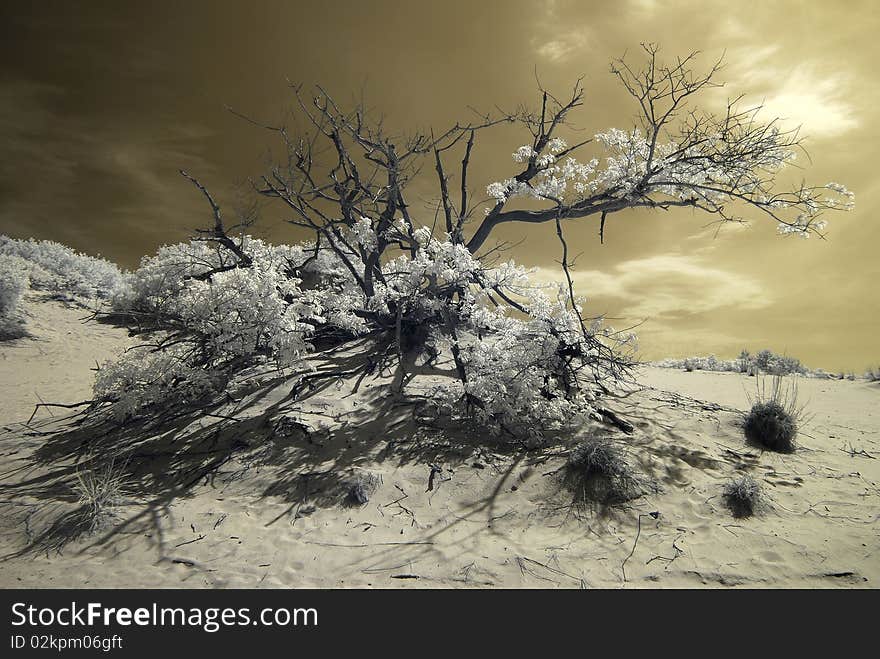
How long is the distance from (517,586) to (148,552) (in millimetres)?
3020

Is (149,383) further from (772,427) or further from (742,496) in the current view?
(772,427)

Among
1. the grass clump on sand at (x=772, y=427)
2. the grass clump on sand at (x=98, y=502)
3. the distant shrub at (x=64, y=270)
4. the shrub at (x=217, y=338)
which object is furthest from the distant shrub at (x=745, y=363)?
the distant shrub at (x=64, y=270)

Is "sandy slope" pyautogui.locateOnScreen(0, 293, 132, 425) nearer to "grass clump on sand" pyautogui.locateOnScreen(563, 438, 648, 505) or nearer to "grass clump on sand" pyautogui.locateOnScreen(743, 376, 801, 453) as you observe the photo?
"grass clump on sand" pyautogui.locateOnScreen(563, 438, 648, 505)

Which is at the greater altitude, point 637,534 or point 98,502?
point 98,502

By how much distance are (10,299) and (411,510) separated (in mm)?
14329

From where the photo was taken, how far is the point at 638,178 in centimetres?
847

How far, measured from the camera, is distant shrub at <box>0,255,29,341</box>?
12.4m

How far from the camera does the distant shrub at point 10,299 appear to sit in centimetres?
1240

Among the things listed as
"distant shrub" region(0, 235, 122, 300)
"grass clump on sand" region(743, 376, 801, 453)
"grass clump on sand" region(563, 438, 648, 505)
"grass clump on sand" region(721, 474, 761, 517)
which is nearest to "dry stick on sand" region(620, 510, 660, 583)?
"grass clump on sand" region(563, 438, 648, 505)

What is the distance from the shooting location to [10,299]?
13031 millimetres

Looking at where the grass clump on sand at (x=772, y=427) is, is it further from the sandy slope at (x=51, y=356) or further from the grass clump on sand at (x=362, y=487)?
the sandy slope at (x=51, y=356)

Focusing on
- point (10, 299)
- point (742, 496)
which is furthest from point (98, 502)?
point (10, 299)

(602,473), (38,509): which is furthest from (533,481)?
(38,509)

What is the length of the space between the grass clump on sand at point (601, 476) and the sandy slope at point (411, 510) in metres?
0.15
